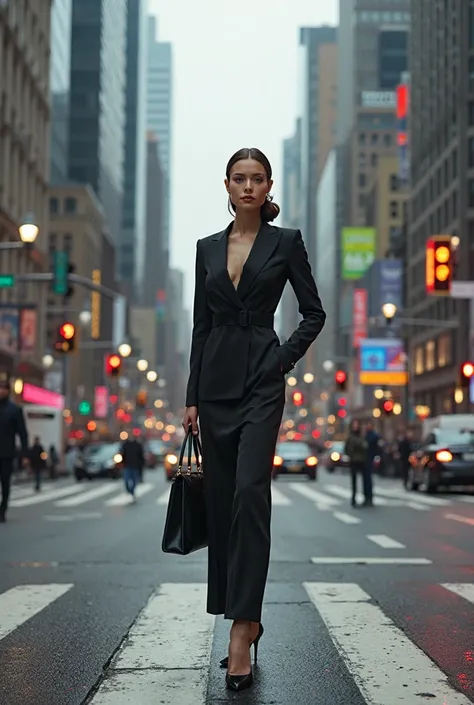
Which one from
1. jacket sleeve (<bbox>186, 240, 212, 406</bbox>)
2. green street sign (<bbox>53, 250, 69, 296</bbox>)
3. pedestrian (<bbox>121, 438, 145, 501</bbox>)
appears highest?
green street sign (<bbox>53, 250, 69, 296</bbox>)

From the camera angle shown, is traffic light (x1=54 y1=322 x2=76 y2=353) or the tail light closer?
the tail light

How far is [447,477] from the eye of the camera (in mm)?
25250

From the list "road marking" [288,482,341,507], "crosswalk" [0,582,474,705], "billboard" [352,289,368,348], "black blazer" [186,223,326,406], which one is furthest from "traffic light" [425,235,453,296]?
"billboard" [352,289,368,348]

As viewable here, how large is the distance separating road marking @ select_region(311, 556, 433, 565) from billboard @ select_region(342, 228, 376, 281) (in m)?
121

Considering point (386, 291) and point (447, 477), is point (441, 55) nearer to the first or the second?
point (386, 291)

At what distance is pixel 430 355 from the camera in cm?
8269

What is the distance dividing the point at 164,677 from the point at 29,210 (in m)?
55.7

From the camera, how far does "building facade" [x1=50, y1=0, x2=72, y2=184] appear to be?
104 metres

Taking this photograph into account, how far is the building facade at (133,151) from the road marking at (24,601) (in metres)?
178

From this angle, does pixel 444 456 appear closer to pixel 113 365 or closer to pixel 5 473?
pixel 5 473

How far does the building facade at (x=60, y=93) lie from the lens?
103500 millimetres

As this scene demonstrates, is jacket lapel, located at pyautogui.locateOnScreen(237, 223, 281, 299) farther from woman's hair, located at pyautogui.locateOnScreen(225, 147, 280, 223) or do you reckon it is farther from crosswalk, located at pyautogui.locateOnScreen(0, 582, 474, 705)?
crosswalk, located at pyautogui.locateOnScreen(0, 582, 474, 705)

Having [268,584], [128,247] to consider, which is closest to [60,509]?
[268,584]

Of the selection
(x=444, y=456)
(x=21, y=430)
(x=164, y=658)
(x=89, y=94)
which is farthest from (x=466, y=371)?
(x=89, y=94)
